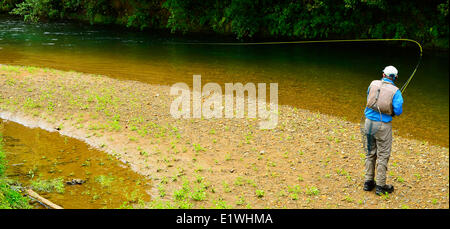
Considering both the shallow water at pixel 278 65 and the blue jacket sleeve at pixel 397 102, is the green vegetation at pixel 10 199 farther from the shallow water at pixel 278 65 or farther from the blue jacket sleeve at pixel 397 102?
the shallow water at pixel 278 65

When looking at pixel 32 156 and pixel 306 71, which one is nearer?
pixel 32 156

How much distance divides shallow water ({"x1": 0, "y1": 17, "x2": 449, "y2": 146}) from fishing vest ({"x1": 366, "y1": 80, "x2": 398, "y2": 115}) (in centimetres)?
465

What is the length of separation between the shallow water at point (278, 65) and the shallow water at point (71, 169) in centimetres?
603

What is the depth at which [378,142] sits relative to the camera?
5.88 meters

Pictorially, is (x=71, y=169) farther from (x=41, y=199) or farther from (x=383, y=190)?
(x=383, y=190)

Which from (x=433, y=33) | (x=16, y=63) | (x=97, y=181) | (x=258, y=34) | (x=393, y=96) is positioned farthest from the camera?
(x=258, y=34)

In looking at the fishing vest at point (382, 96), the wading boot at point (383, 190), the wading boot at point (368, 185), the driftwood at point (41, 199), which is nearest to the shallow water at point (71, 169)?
the driftwood at point (41, 199)

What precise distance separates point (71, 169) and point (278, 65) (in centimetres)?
1181

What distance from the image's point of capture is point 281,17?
72.1ft

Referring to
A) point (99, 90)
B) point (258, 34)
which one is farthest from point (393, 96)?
point (258, 34)

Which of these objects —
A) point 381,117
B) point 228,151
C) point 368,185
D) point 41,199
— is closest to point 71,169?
point 41,199

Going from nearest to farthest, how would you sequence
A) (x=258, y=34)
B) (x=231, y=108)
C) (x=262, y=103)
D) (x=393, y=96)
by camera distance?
1. (x=393, y=96)
2. (x=231, y=108)
3. (x=262, y=103)
4. (x=258, y=34)

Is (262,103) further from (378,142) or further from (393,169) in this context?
(378,142)

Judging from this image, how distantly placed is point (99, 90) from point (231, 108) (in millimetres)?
4032
